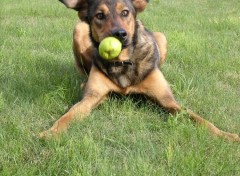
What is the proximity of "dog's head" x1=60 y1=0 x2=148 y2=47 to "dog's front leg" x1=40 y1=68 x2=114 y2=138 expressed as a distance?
0.40 m

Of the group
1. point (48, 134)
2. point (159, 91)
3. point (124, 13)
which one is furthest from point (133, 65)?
point (48, 134)

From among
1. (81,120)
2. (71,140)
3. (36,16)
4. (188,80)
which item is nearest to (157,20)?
(36,16)

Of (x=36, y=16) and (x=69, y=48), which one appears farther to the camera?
(x=36, y=16)

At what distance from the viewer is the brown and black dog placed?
3.89 meters

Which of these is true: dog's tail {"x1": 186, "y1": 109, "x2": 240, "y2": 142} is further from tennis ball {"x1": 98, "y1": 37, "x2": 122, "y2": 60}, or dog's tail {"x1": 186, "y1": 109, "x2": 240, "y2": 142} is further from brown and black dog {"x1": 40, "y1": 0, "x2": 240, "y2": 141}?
tennis ball {"x1": 98, "y1": 37, "x2": 122, "y2": 60}

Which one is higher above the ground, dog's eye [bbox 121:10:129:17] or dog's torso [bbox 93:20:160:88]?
dog's eye [bbox 121:10:129:17]

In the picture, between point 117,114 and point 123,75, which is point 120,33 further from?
point 117,114

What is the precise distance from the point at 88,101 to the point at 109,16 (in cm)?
86

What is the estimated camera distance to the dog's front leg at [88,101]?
11.4ft

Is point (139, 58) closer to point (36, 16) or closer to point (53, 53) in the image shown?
point (53, 53)

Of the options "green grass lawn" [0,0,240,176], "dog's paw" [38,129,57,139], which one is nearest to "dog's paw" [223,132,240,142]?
"green grass lawn" [0,0,240,176]

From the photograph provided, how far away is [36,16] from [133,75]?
5395mm

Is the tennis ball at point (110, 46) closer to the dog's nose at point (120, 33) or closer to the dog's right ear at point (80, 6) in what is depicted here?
the dog's nose at point (120, 33)

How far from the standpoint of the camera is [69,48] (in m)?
6.30
